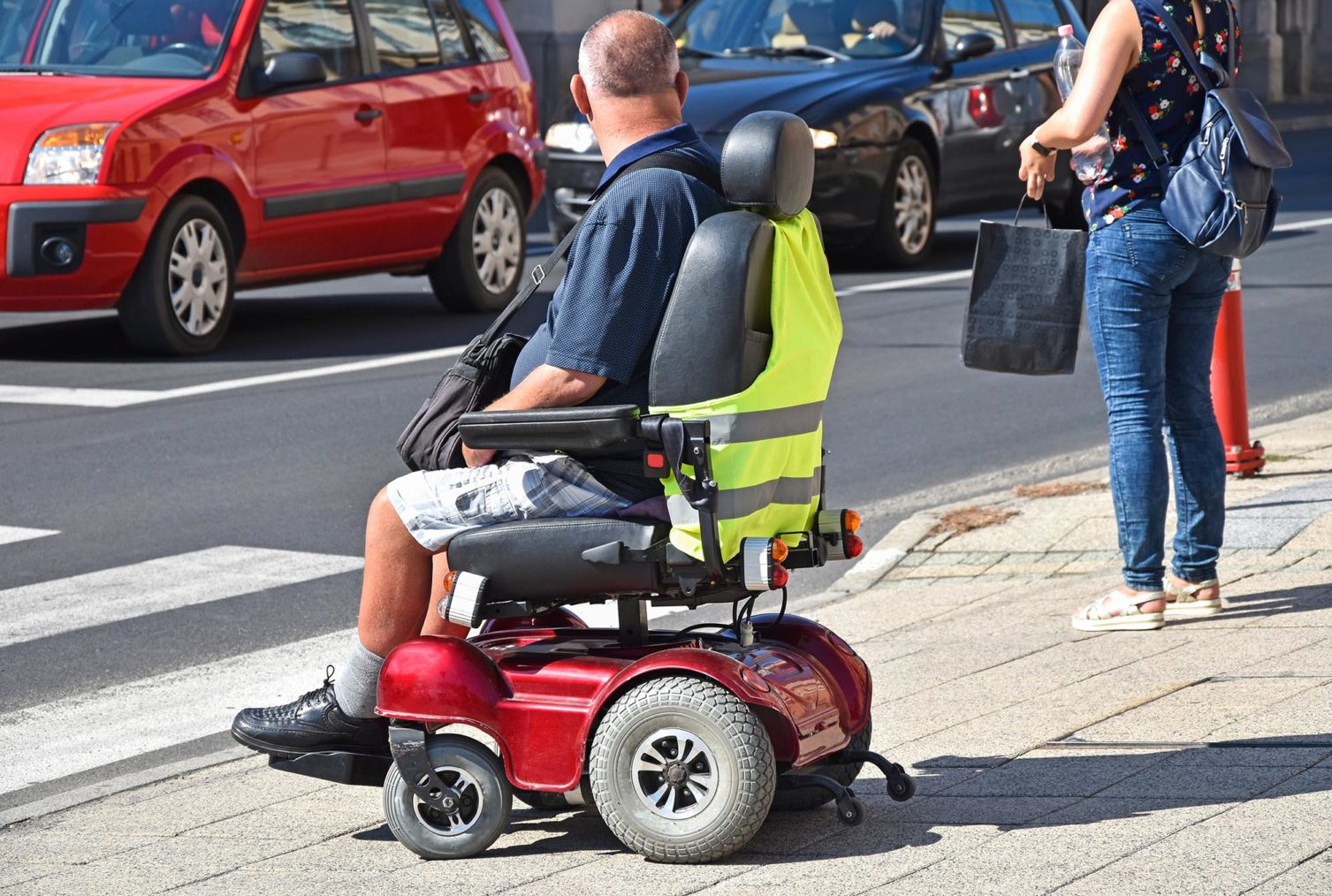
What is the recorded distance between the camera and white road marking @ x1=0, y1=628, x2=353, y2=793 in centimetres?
488

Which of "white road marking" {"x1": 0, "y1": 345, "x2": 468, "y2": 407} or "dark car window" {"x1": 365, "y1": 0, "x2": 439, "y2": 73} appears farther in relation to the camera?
"dark car window" {"x1": 365, "y1": 0, "x2": 439, "y2": 73}

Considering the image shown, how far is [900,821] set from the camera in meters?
4.04

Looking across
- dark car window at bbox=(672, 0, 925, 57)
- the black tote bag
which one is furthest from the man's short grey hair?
dark car window at bbox=(672, 0, 925, 57)

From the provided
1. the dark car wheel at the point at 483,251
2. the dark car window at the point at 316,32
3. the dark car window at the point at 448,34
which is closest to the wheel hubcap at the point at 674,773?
the dark car window at the point at 316,32

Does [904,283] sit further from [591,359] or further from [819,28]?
[591,359]

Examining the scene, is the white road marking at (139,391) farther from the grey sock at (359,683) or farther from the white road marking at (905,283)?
the grey sock at (359,683)

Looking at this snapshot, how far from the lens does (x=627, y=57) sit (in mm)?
4039

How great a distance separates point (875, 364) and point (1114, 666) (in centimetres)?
542

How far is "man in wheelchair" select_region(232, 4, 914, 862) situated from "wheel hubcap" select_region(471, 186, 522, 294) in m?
8.45

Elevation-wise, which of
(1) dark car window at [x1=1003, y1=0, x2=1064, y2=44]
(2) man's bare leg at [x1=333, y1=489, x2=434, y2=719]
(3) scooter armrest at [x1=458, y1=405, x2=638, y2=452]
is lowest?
(2) man's bare leg at [x1=333, y1=489, x2=434, y2=719]

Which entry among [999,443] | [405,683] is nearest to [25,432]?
[999,443]

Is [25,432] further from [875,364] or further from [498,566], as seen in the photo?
[498,566]

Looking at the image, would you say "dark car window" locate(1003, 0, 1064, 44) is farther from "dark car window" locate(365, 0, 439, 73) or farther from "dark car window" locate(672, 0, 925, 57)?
"dark car window" locate(365, 0, 439, 73)

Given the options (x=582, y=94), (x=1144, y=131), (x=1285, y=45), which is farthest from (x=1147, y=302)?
(x=1285, y=45)
